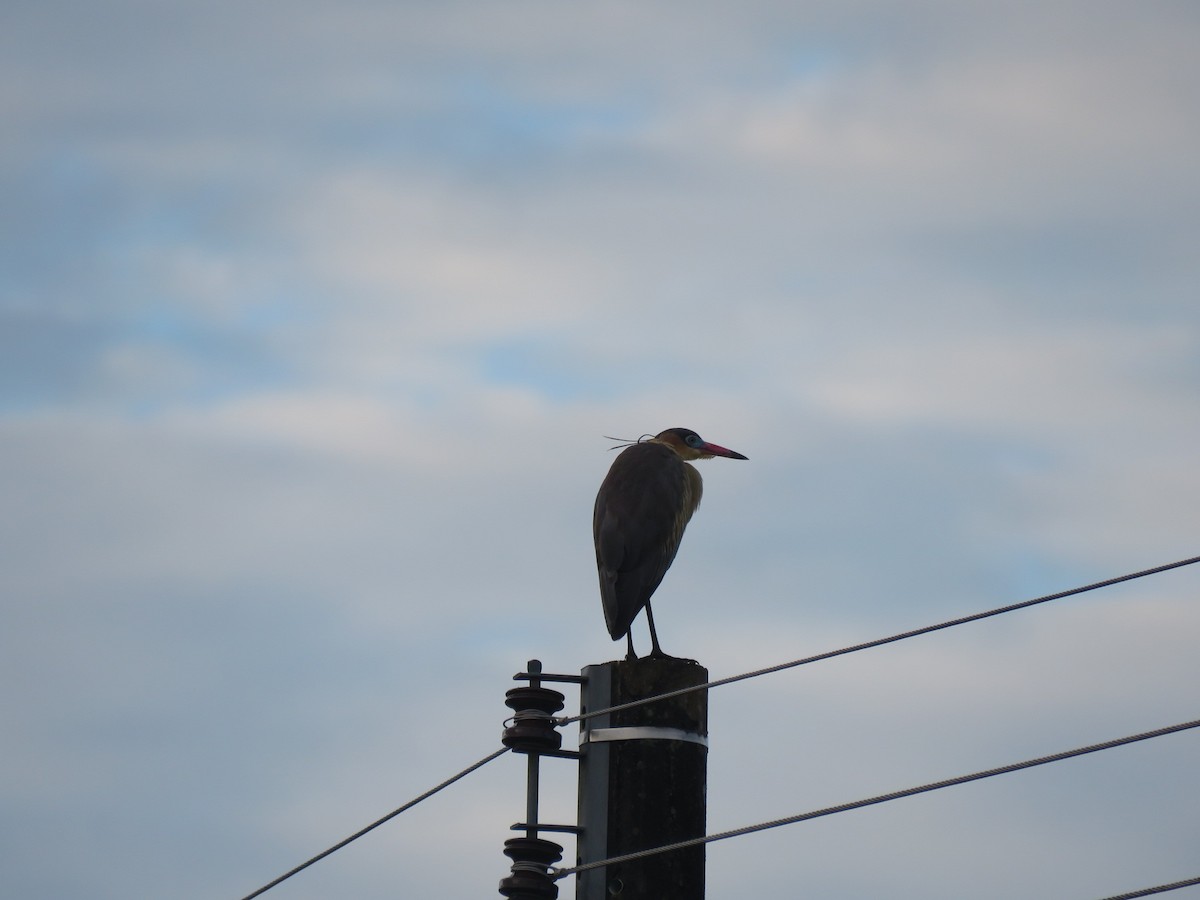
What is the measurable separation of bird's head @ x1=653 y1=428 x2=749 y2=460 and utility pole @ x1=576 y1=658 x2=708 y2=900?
606cm

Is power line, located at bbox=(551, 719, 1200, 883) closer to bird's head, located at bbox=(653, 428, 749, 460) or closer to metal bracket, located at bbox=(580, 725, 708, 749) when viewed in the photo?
metal bracket, located at bbox=(580, 725, 708, 749)

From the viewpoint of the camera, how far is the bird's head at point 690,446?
11672mm

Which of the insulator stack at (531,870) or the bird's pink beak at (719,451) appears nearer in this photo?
the insulator stack at (531,870)

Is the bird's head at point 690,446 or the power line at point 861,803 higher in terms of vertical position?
the bird's head at point 690,446

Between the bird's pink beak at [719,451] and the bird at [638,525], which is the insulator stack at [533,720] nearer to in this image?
the bird at [638,525]

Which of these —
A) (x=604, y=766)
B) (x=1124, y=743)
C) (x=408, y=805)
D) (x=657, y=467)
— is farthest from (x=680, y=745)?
(x=657, y=467)

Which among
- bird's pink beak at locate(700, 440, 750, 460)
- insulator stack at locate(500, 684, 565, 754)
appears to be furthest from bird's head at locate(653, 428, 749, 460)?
insulator stack at locate(500, 684, 565, 754)

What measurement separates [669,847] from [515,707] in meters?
0.85

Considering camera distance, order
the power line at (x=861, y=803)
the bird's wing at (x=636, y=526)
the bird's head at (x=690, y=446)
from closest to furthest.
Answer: the power line at (x=861, y=803)
the bird's wing at (x=636, y=526)
the bird's head at (x=690, y=446)

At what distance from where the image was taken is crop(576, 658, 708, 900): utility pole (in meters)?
5.41

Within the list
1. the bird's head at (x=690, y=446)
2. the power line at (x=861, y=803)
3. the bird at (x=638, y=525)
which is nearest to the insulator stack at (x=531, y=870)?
the power line at (x=861, y=803)

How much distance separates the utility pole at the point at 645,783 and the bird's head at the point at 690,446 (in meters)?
6.06

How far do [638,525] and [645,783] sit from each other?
3689 mm

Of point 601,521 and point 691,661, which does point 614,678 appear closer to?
point 691,661
